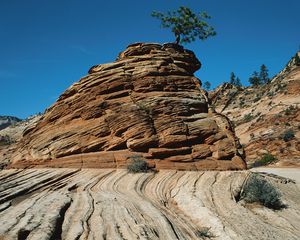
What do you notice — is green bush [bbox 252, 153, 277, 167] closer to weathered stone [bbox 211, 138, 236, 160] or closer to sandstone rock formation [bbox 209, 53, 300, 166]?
sandstone rock formation [bbox 209, 53, 300, 166]

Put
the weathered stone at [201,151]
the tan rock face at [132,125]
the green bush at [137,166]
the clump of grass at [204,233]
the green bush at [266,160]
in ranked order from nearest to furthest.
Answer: the clump of grass at [204,233], the green bush at [137,166], the tan rock face at [132,125], the weathered stone at [201,151], the green bush at [266,160]

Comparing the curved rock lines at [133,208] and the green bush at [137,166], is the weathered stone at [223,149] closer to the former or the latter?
the curved rock lines at [133,208]

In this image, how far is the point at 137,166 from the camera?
18703 mm

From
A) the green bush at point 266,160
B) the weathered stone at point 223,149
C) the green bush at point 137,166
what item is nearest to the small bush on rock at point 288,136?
the green bush at point 266,160

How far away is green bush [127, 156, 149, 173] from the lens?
734 inches

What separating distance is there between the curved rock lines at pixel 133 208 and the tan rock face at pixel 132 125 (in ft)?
5.83

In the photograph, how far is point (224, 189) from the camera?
17031 millimetres

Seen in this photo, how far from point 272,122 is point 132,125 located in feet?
131

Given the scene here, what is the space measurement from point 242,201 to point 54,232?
35.1 ft

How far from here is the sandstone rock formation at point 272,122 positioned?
4475 centimetres

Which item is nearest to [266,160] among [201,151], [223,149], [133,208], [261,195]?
[223,149]

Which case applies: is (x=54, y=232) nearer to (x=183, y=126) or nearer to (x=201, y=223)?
(x=201, y=223)

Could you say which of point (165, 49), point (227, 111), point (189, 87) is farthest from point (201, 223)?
point (227, 111)

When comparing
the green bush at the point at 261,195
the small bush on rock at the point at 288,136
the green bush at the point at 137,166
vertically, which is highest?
the small bush on rock at the point at 288,136
